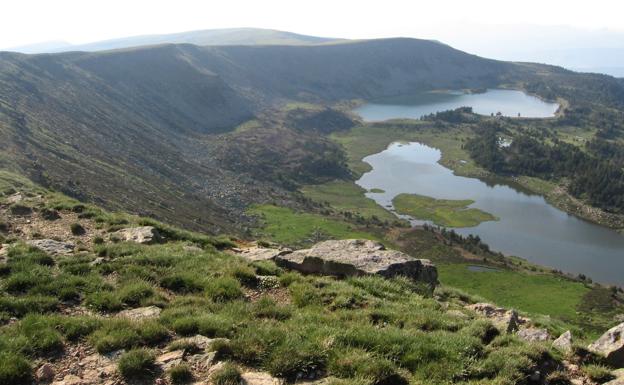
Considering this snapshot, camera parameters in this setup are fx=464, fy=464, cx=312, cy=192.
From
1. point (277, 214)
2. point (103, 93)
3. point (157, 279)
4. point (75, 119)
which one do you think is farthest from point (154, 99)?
point (157, 279)

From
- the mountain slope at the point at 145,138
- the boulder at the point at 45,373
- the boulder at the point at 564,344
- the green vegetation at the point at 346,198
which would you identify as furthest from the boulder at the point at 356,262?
the green vegetation at the point at 346,198

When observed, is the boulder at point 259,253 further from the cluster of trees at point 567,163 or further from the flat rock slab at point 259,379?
the cluster of trees at point 567,163

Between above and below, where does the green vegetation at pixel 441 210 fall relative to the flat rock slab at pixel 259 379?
below

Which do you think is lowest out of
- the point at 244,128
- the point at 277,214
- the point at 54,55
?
the point at 277,214

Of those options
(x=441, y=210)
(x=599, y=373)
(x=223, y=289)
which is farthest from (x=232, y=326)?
(x=441, y=210)

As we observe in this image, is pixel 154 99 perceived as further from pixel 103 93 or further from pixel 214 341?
pixel 214 341

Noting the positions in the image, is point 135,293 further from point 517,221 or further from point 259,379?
point 517,221

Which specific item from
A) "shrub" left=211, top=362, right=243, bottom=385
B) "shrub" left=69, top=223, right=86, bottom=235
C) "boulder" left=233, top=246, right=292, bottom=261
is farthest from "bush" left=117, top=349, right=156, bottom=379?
"shrub" left=69, top=223, right=86, bottom=235
